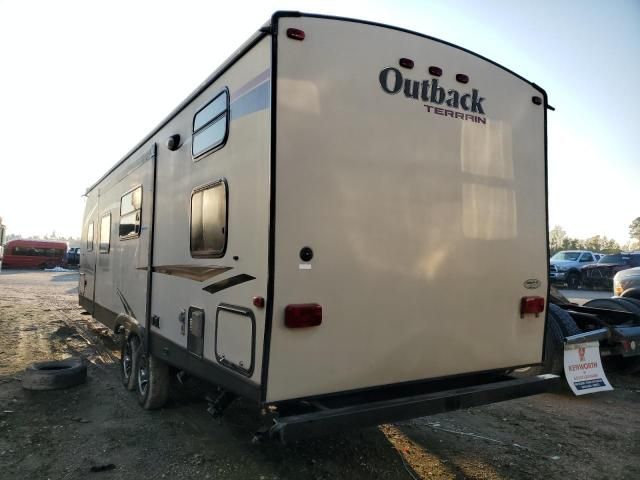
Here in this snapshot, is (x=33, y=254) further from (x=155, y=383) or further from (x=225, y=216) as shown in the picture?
(x=225, y=216)

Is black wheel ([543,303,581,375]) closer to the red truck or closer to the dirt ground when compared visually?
the dirt ground

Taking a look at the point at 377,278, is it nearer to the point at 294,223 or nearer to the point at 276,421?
the point at 294,223

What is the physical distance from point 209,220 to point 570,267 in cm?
2006

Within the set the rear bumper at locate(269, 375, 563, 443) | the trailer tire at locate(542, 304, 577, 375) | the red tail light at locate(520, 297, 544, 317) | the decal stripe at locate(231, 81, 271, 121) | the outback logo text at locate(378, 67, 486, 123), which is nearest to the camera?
the rear bumper at locate(269, 375, 563, 443)

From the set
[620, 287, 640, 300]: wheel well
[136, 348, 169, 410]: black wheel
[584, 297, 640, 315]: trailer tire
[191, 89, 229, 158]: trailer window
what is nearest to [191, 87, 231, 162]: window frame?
[191, 89, 229, 158]: trailer window

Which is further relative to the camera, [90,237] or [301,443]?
[90,237]

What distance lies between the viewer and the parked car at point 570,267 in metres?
19.9

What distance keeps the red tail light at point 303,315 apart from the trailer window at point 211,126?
147cm

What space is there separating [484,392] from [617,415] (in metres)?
2.53

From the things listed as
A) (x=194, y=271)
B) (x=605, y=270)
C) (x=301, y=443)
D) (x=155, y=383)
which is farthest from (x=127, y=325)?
(x=605, y=270)

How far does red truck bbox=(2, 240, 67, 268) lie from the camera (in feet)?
115

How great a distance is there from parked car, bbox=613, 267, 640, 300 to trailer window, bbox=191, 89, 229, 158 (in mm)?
6948

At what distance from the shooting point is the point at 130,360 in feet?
18.8

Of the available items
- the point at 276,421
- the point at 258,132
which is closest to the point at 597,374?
the point at 276,421
